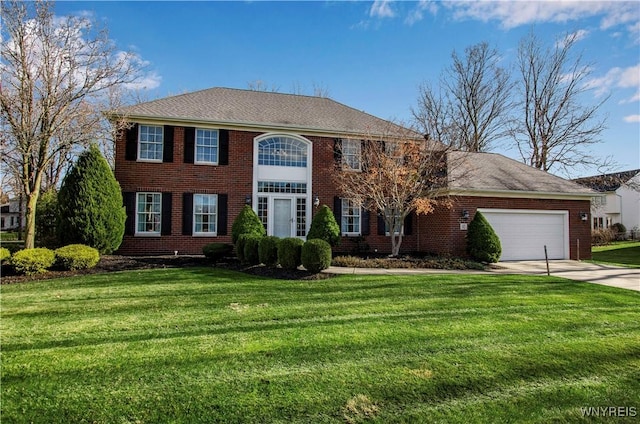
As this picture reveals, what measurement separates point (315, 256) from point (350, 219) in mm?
7108

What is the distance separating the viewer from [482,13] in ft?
33.6

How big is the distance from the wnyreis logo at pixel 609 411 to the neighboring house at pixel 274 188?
11264mm

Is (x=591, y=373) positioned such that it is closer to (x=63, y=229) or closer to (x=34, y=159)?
(x=63, y=229)

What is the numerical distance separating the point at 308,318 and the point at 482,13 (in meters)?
9.92

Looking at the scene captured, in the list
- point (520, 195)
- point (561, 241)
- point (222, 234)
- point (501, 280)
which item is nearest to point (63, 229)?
point (222, 234)

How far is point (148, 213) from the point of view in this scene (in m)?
14.1

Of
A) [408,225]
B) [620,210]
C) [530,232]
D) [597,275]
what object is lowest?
[597,275]

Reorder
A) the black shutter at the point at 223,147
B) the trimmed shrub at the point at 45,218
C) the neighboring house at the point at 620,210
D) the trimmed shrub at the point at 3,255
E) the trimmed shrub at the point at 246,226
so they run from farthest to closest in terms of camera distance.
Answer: the neighboring house at the point at 620,210, the trimmed shrub at the point at 45,218, the black shutter at the point at 223,147, the trimmed shrub at the point at 246,226, the trimmed shrub at the point at 3,255

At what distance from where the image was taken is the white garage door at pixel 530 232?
14.9m

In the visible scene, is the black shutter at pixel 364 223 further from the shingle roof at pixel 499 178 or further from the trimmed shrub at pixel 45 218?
the trimmed shrub at pixel 45 218

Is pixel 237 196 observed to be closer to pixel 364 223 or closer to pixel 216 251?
pixel 216 251

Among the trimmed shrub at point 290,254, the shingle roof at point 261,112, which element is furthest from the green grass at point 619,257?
the trimmed shrub at point 290,254

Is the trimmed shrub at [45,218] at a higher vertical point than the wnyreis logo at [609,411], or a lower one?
higher

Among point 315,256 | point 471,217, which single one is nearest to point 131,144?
point 315,256
